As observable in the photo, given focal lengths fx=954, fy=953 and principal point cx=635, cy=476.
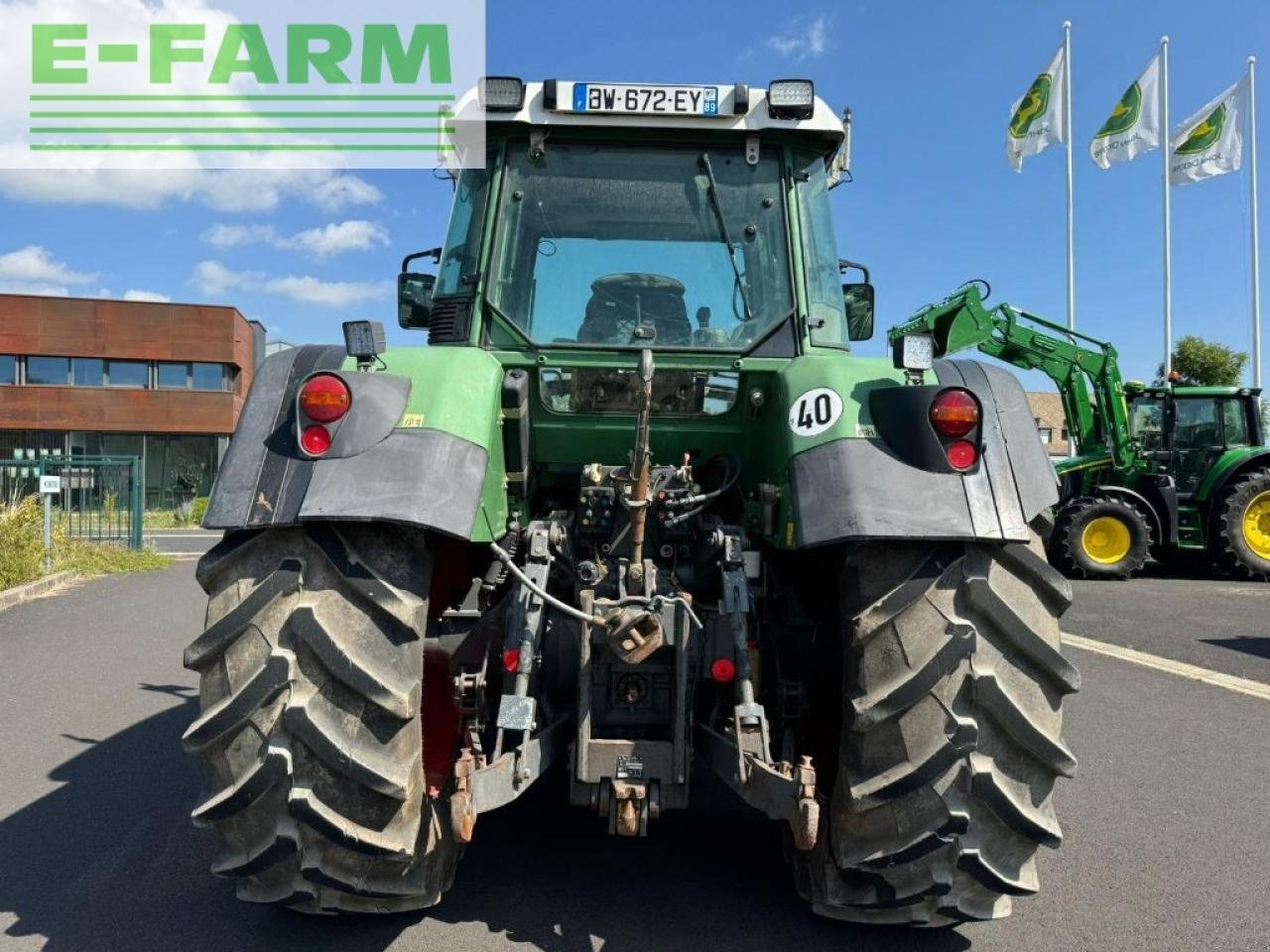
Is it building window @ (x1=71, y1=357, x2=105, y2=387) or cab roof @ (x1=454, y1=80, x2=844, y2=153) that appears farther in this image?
building window @ (x1=71, y1=357, x2=105, y2=387)

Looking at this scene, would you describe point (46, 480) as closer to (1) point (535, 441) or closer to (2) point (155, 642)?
(2) point (155, 642)

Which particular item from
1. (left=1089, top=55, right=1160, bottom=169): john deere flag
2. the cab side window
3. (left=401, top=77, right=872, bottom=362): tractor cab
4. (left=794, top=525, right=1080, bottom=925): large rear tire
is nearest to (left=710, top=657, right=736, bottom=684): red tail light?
(left=794, top=525, right=1080, bottom=925): large rear tire

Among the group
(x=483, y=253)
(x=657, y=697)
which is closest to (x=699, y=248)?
(x=483, y=253)

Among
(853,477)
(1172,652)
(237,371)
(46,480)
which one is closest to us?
→ (853,477)

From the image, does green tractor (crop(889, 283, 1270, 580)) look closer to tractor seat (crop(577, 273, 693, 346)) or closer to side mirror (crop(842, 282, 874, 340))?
side mirror (crop(842, 282, 874, 340))

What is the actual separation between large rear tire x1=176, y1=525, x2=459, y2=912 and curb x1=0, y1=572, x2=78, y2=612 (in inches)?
377

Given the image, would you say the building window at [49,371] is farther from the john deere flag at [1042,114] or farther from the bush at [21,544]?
the john deere flag at [1042,114]

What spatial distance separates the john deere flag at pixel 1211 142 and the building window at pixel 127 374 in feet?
103

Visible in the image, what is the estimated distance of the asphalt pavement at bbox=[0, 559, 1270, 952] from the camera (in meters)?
3.02

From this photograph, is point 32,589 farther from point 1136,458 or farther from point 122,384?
point 122,384

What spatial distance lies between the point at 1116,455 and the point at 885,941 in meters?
13.4

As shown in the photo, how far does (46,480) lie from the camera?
42.1 feet

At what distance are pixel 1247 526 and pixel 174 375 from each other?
102 feet

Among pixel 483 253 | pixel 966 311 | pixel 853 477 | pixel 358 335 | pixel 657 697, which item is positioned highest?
pixel 966 311
